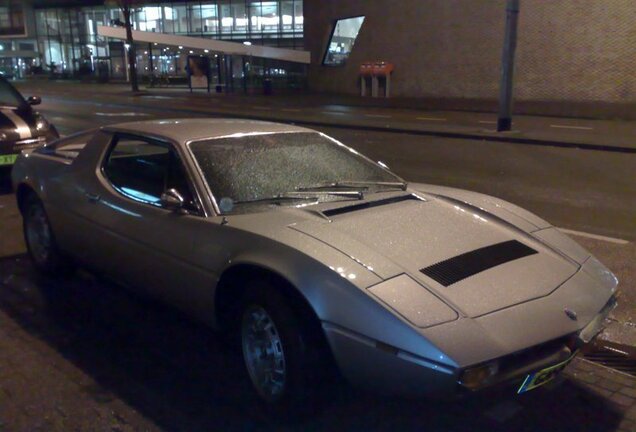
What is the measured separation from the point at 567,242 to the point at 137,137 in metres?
2.85

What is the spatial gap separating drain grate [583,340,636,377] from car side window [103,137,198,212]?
2.63 metres

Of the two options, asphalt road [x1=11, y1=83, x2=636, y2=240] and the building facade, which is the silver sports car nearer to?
asphalt road [x1=11, y1=83, x2=636, y2=240]

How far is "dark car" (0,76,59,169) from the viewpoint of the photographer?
9.55m

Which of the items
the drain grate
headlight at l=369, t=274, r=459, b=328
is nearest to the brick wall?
the drain grate

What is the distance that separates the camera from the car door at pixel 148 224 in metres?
3.86

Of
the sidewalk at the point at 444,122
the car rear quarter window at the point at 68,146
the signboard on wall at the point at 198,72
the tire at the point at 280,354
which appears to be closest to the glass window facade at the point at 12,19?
the signboard on wall at the point at 198,72

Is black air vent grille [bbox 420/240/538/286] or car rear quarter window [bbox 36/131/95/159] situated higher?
car rear quarter window [bbox 36/131/95/159]

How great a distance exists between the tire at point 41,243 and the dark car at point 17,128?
411cm

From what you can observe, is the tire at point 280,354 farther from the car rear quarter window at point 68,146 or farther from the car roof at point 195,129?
the car rear quarter window at point 68,146

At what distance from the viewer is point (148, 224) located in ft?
13.7

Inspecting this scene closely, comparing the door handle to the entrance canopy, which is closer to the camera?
the door handle

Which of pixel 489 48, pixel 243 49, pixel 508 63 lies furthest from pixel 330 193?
pixel 243 49

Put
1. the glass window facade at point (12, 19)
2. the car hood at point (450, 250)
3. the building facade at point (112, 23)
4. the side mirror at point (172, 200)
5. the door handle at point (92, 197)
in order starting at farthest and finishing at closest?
the glass window facade at point (12, 19), the building facade at point (112, 23), the door handle at point (92, 197), the side mirror at point (172, 200), the car hood at point (450, 250)

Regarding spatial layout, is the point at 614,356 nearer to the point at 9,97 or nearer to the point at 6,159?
the point at 6,159
